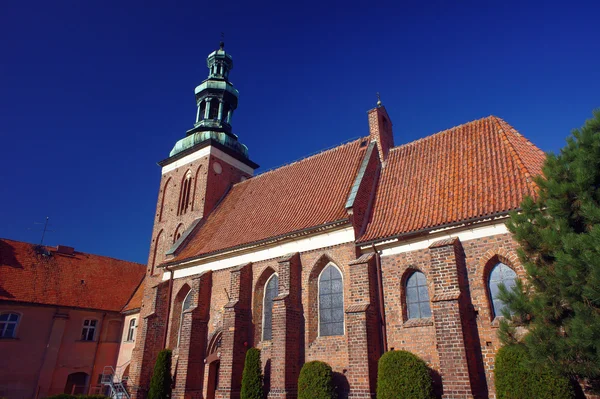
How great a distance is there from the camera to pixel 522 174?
13000 millimetres

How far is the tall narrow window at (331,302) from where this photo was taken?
14625 mm

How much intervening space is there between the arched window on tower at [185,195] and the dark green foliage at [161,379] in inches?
370

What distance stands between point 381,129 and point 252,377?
455 inches

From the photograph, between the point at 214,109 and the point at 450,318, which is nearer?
the point at 450,318

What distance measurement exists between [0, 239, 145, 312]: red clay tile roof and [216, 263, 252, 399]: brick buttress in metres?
14.1

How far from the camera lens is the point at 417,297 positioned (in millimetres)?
13203

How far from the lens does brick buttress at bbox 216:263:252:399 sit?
50.9ft

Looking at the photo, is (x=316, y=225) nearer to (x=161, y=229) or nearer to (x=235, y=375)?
(x=235, y=375)

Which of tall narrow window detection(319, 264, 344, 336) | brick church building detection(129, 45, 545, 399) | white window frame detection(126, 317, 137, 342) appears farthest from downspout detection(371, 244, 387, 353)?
white window frame detection(126, 317, 137, 342)

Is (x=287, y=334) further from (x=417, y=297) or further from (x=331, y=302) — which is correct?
(x=417, y=297)

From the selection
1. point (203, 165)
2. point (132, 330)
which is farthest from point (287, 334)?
point (132, 330)

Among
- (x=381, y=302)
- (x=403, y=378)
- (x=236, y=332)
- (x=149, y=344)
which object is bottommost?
(x=403, y=378)

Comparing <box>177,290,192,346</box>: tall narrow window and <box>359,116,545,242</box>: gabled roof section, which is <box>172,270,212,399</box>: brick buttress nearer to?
<box>177,290,192,346</box>: tall narrow window

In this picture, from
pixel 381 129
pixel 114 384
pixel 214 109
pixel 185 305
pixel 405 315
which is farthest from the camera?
pixel 214 109
